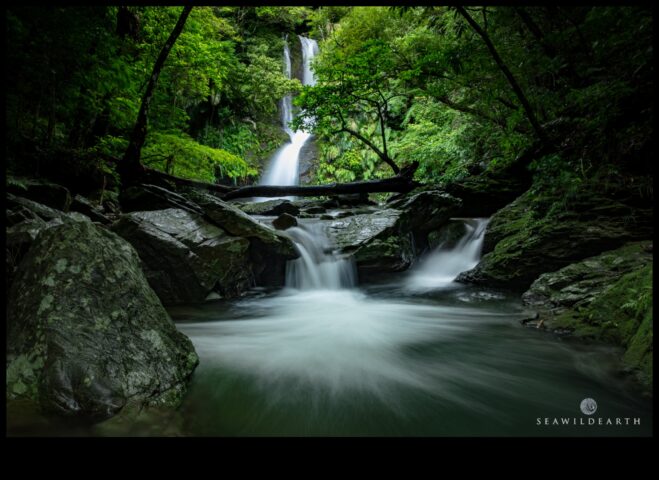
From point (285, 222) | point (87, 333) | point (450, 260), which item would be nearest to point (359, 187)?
point (285, 222)

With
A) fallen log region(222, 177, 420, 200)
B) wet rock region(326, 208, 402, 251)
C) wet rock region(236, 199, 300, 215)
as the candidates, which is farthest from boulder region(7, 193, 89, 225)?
wet rock region(236, 199, 300, 215)

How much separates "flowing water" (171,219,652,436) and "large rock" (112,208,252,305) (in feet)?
1.85

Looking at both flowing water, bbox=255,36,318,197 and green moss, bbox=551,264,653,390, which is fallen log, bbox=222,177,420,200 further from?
flowing water, bbox=255,36,318,197

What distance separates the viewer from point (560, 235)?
5.78 m

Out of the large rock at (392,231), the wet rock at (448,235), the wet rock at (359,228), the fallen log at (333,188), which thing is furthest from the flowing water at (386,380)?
the fallen log at (333,188)

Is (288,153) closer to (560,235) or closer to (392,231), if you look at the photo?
(392,231)

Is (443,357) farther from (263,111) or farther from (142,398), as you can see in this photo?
(263,111)

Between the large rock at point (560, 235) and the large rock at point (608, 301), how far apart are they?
1.47ft

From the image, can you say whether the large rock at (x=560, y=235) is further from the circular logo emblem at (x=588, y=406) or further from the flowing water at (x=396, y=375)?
the circular logo emblem at (x=588, y=406)

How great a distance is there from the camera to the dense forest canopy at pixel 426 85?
3.97 meters

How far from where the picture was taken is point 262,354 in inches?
136

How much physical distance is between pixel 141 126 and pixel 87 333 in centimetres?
681
